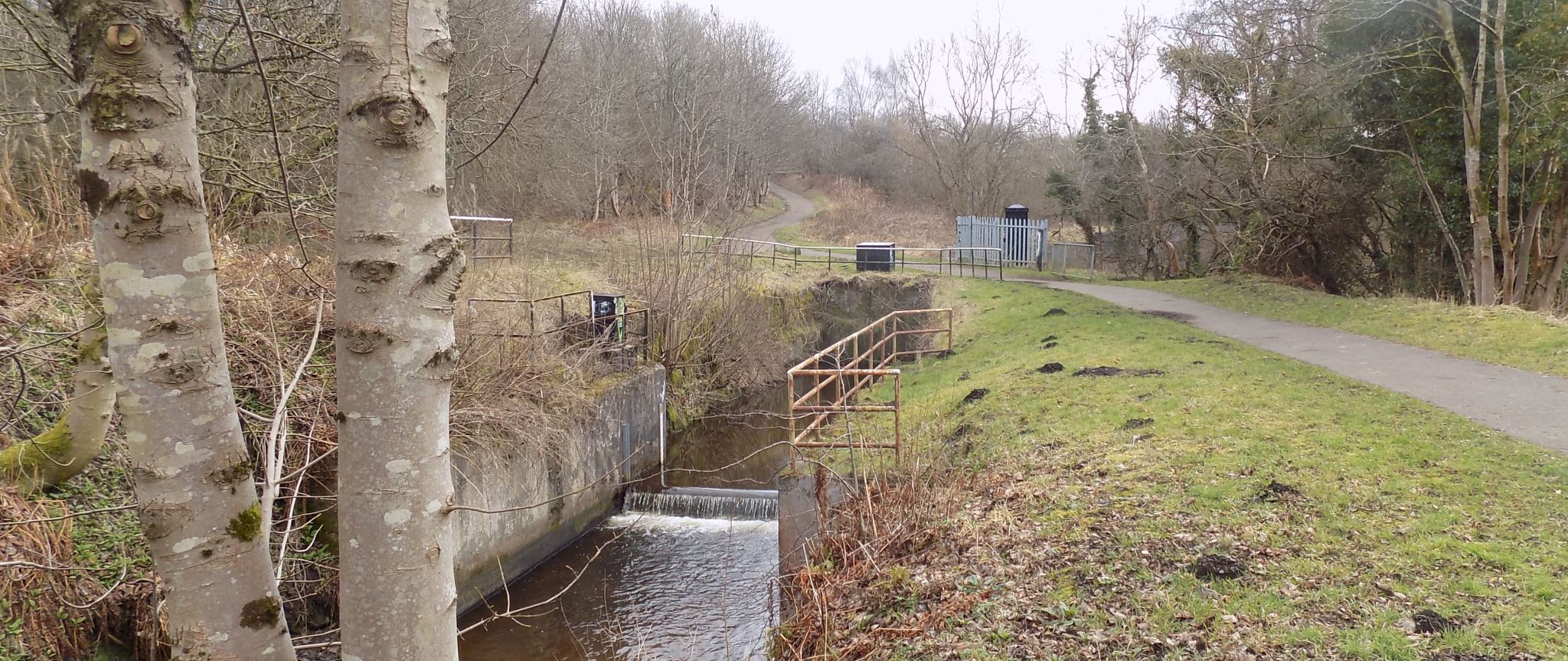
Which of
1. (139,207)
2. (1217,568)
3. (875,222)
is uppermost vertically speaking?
(875,222)

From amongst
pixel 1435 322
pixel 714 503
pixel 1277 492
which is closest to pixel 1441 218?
pixel 1435 322

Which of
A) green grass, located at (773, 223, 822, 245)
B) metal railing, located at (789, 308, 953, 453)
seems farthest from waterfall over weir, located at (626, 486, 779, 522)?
green grass, located at (773, 223, 822, 245)

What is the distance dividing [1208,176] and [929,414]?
638 inches

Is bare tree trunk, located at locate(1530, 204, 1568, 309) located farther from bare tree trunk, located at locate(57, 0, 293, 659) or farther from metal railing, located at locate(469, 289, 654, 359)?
bare tree trunk, located at locate(57, 0, 293, 659)

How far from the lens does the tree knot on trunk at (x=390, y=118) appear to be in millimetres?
1412

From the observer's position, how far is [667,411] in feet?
50.8

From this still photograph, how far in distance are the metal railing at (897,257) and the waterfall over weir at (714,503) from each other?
6.01 m

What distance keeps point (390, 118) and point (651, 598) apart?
323 inches

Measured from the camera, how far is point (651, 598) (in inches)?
350

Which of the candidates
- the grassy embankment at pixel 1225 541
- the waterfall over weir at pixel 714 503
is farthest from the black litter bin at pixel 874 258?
the grassy embankment at pixel 1225 541

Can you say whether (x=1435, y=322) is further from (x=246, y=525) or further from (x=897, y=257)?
(x=897, y=257)

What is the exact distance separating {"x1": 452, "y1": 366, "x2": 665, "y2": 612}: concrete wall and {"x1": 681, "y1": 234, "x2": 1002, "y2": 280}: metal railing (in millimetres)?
4886

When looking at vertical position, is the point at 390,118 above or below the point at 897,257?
above

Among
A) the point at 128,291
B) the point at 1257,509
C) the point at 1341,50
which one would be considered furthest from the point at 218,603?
the point at 1341,50
